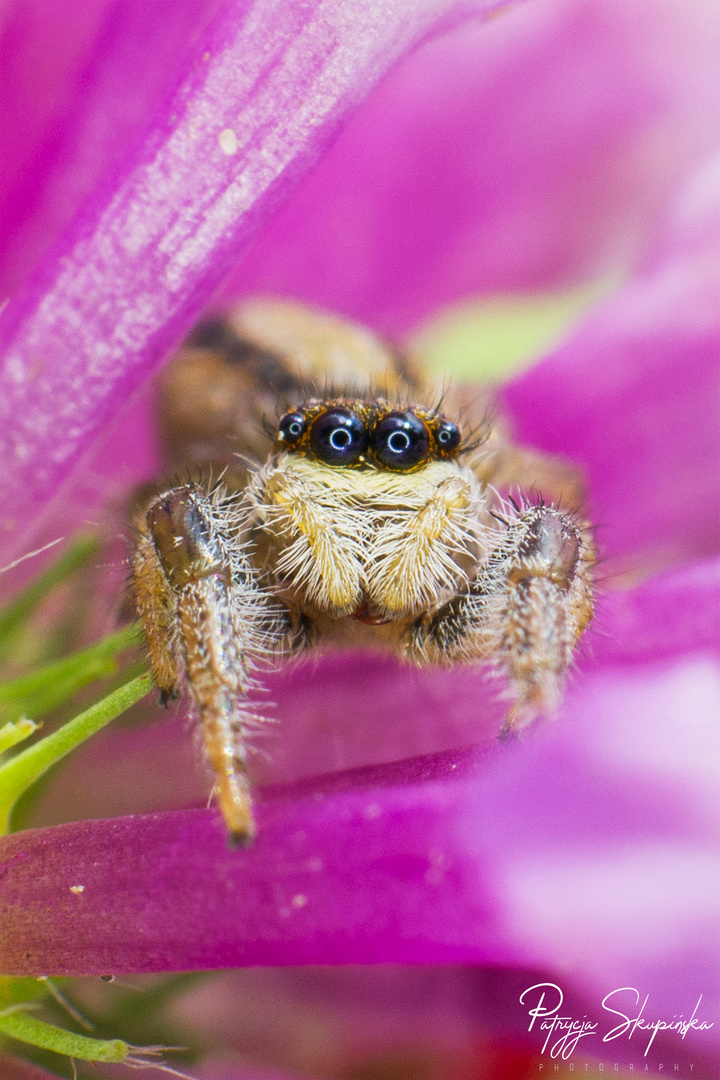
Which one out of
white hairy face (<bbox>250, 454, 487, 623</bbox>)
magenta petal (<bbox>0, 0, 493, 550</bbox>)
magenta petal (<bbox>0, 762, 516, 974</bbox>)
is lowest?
magenta petal (<bbox>0, 762, 516, 974</bbox>)

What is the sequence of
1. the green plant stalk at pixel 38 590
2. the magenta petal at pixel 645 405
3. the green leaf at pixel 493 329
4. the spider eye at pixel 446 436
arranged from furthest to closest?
the green leaf at pixel 493 329 < the magenta petal at pixel 645 405 < the green plant stalk at pixel 38 590 < the spider eye at pixel 446 436

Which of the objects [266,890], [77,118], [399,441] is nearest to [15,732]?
[266,890]

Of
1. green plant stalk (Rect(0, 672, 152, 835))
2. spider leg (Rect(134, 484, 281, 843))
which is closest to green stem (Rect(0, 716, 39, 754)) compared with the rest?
green plant stalk (Rect(0, 672, 152, 835))

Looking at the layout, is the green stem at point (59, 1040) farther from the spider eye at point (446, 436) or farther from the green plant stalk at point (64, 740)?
the spider eye at point (446, 436)

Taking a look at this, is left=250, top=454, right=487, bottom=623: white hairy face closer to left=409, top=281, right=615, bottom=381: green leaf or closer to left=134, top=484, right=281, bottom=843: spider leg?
left=134, top=484, right=281, bottom=843: spider leg

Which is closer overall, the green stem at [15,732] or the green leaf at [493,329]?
the green stem at [15,732]

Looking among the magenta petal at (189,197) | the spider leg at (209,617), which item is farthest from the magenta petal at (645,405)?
the spider leg at (209,617)
